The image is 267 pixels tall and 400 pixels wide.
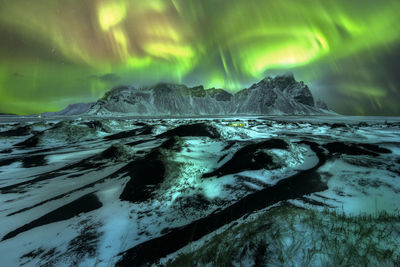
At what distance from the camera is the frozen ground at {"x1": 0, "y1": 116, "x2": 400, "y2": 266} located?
239 cm

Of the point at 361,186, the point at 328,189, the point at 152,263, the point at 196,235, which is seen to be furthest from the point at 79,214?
the point at 361,186

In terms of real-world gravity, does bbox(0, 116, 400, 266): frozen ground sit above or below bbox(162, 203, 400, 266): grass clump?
below

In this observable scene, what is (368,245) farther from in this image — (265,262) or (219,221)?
(219,221)

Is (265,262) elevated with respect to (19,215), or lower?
elevated

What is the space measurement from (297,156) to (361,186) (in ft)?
9.01

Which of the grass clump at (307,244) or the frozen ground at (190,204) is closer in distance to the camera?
the grass clump at (307,244)

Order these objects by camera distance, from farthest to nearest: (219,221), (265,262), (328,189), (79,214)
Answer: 1. (328,189)
2. (79,214)
3. (219,221)
4. (265,262)

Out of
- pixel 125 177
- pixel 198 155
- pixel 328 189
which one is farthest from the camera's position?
pixel 198 155

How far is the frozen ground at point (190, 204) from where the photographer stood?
2.39 m

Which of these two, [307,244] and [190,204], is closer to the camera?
[307,244]

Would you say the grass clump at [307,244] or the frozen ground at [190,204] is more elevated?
the grass clump at [307,244]

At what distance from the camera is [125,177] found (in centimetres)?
617

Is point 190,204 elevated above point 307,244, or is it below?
below

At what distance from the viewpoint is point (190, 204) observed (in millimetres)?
4520
